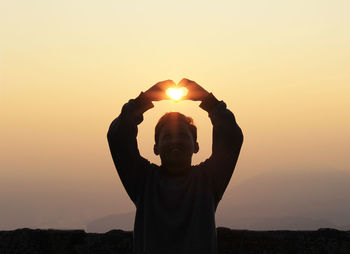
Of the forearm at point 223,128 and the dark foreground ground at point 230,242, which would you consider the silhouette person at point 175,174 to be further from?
the dark foreground ground at point 230,242

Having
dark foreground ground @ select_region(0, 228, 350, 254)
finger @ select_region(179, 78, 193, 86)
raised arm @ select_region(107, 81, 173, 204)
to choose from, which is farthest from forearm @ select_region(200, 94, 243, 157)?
dark foreground ground @ select_region(0, 228, 350, 254)

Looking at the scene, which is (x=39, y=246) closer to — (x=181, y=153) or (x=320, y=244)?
(x=181, y=153)

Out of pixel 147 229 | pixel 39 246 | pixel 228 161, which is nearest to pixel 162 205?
pixel 147 229

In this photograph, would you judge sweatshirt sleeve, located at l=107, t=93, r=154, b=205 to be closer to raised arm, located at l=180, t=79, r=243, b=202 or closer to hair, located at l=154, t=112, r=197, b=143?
hair, located at l=154, t=112, r=197, b=143

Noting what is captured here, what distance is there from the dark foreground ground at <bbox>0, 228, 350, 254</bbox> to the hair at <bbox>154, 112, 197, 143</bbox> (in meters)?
1.35

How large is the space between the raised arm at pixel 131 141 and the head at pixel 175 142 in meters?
0.20

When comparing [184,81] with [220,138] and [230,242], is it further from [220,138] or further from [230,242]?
[230,242]

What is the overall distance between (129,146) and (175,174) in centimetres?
43

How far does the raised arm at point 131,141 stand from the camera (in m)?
4.03

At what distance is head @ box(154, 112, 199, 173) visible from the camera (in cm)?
409

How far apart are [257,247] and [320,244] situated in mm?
618

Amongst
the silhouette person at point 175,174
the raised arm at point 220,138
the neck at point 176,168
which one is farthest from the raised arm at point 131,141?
the raised arm at point 220,138

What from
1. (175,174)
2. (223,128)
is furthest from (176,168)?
(223,128)

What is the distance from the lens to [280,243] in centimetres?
514
